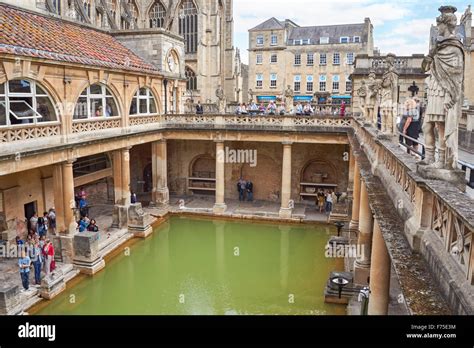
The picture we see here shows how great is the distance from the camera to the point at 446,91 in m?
5.08

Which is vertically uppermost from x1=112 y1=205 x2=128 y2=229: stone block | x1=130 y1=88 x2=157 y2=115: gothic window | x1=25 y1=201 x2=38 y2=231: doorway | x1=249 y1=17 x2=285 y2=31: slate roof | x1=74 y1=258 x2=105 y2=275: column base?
x1=249 y1=17 x2=285 y2=31: slate roof

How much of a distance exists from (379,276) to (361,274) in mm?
5557

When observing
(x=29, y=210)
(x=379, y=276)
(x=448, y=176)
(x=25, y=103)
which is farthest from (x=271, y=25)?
(x=448, y=176)

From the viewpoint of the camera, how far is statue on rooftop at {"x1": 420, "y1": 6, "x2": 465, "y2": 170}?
4977 mm

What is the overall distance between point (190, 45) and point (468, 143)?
35.1m

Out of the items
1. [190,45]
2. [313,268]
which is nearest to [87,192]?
[313,268]

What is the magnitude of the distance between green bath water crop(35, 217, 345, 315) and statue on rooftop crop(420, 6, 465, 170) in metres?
8.94

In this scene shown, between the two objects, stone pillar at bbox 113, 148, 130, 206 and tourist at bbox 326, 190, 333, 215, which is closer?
stone pillar at bbox 113, 148, 130, 206

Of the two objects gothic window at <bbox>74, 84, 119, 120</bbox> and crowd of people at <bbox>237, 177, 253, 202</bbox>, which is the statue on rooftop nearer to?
gothic window at <bbox>74, 84, 119, 120</bbox>

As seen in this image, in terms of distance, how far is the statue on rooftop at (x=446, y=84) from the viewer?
4977mm

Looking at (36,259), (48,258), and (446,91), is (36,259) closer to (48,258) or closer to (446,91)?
(48,258)

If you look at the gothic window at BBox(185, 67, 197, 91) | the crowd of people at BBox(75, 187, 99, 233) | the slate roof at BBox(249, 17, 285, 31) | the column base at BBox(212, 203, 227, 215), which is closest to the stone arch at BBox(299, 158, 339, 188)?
the column base at BBox(212, 203, 227, 215)

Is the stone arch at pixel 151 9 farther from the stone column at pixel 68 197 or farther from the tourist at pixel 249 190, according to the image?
the stone column at pixel 68 197
